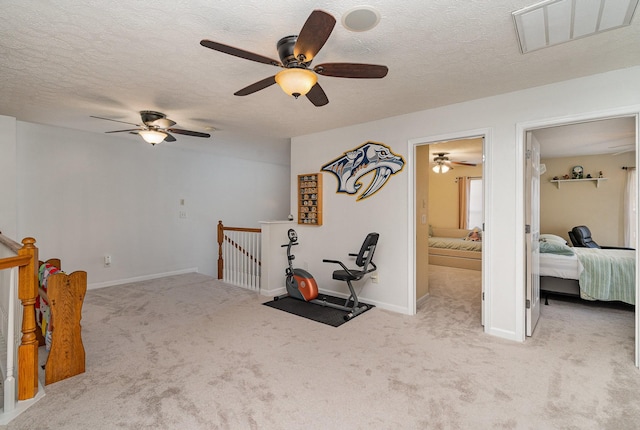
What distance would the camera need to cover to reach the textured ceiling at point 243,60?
1.74 meters

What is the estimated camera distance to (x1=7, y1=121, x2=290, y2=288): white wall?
14.0 feet

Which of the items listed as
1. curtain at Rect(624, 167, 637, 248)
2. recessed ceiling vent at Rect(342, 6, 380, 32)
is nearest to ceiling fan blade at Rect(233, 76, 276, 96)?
recessed ceiling vent at Rect(342, 6, 380, 32)

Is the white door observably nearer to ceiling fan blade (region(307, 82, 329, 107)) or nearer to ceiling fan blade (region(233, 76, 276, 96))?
ceiling fan blade (region(307, 82, 329, 107))

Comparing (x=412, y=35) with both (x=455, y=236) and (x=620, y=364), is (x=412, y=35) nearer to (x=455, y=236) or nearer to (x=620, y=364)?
(x=620, y=364)

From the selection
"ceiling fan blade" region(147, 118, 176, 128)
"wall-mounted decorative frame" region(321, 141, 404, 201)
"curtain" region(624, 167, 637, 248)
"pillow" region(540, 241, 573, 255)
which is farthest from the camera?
"curtain" region(624, 167, 637, 248)

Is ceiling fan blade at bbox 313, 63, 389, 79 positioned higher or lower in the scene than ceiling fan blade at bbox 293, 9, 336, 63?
lower

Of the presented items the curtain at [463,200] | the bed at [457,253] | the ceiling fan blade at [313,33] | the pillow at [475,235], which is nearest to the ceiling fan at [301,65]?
the ceiling fan blade at [313,33]

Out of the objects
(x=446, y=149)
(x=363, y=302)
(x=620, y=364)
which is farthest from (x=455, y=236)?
(x=620, y=364)

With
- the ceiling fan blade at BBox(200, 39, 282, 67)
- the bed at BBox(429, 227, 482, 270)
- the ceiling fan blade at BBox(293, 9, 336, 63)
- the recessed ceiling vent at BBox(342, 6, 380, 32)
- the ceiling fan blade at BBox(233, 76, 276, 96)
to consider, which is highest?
the recessed ceiling vent at BBox(342, 6, 380, 32)

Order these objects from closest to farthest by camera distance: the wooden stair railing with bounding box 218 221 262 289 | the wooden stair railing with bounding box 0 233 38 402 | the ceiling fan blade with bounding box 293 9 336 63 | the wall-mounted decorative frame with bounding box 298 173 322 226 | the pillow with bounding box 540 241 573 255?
1. the ceiling fan blade with bounding box 293 9 336 63
2. the wooden stair railing with bounding box 0 233 38 402
3. the pillow with bounding box 540 241 573 255
4. the wall-mounted decorative frame with bounding box 298 173 322 226
5. the wooden stair railing with bounding box 218 221 262 289

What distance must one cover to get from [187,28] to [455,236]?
744cm

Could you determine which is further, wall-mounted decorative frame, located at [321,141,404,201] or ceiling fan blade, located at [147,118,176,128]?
wall-mounted decorative frame, located at [321,141,404,201]

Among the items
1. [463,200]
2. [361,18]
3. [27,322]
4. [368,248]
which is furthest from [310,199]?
[463,200]

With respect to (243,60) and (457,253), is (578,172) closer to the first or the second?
(457,253)
